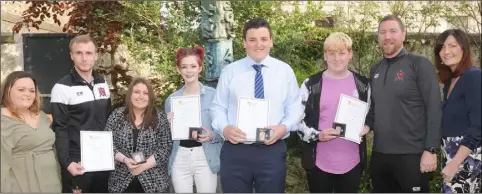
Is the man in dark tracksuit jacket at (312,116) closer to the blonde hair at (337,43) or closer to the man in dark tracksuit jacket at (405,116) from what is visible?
the man in dark tracksuit jacket at (405,116)

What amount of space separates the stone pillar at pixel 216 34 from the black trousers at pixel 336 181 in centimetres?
166

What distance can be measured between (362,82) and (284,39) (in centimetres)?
377

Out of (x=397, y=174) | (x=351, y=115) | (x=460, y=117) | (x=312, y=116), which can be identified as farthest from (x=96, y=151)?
(x=460, y=117)

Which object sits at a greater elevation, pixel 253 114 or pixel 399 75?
pixel 399 75

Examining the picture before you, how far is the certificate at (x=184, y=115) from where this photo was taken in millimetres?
4793

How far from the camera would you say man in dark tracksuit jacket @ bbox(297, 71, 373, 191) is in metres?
4.61

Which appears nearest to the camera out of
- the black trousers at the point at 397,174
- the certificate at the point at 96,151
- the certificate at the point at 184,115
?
the black trousers at the point at 397,174

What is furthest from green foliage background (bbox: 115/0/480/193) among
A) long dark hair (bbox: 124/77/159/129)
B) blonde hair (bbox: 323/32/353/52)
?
long dark hair (bbox: 124/77/159/129)

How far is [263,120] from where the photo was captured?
4.45 meters

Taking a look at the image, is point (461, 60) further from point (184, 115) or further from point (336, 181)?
point (184, 115)

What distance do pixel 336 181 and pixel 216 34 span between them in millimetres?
2063

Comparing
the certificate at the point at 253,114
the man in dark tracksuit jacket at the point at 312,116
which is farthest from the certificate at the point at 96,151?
the man in dark tracksuit jacket at the point at 312,116

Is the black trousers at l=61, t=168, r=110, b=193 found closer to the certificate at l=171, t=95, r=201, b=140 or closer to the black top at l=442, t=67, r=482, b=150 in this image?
the certificate at l=171, t=95, r=201, b=140

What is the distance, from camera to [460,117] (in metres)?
4.25
